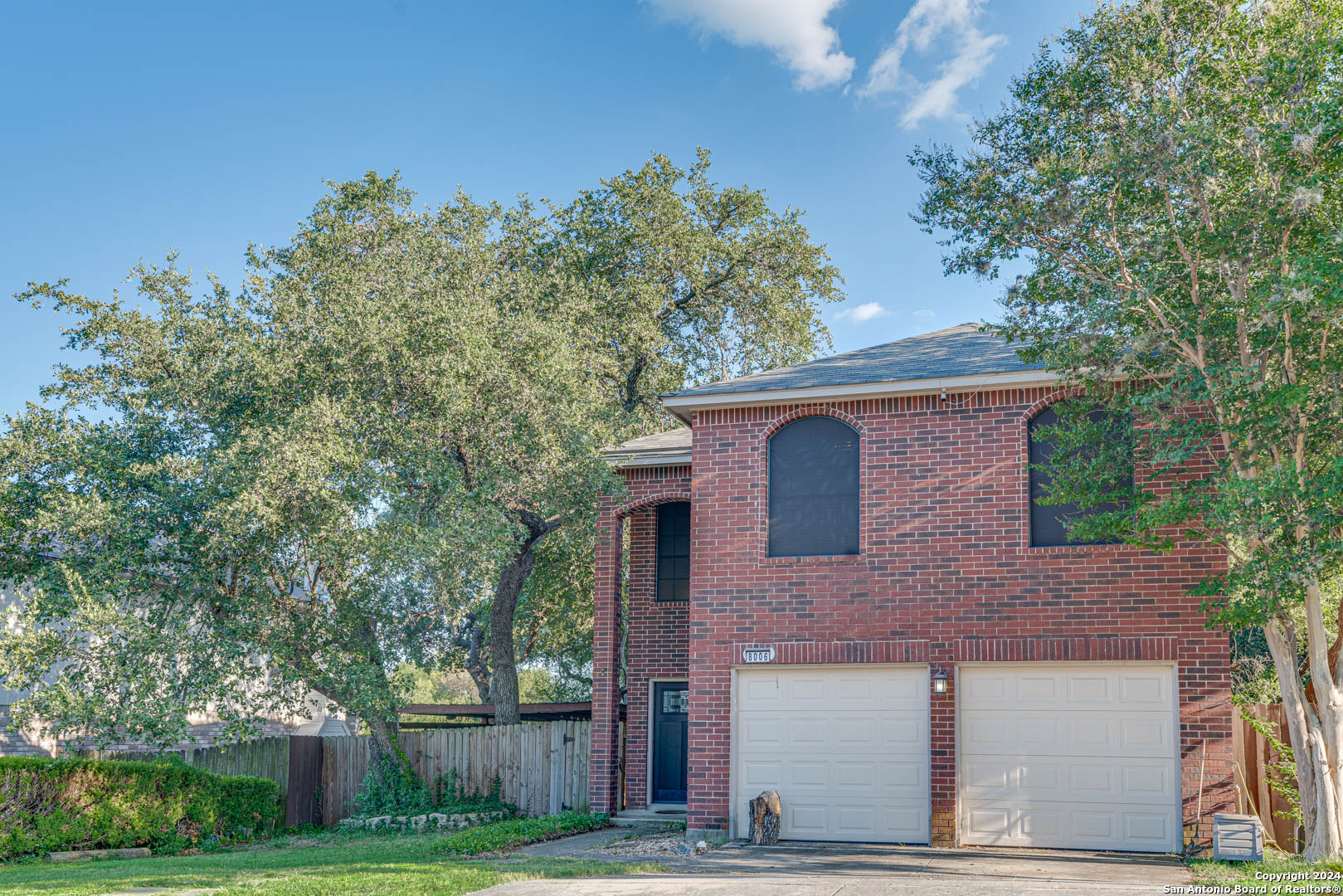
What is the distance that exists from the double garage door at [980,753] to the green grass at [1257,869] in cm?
130

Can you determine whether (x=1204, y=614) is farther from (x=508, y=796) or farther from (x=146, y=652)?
(x=146, y=652)

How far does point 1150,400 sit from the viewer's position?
10195 millimetres

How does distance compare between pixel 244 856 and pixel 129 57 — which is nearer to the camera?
pixel 244 856

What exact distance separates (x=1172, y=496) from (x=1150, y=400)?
94 centimetres

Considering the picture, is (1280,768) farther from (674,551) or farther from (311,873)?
(311,873)

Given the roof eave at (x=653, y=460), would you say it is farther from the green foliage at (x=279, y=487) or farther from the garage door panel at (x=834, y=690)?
the garage door panel at (x=834, y=690)

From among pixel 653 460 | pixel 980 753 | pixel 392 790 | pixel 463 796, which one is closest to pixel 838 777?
pixel 980 753

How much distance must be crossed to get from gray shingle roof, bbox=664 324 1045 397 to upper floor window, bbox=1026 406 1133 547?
2.33 ft

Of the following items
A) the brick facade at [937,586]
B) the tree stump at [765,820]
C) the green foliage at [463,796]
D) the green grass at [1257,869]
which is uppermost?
the brick facade at [937,586]

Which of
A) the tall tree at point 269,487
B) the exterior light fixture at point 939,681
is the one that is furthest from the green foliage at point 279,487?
the exterior light fixture at point 939,681

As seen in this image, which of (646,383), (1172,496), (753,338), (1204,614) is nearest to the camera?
(1172,496)

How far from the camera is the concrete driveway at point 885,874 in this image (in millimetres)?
9125

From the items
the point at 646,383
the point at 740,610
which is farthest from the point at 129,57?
the point at 740,610

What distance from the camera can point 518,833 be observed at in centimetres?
1361
